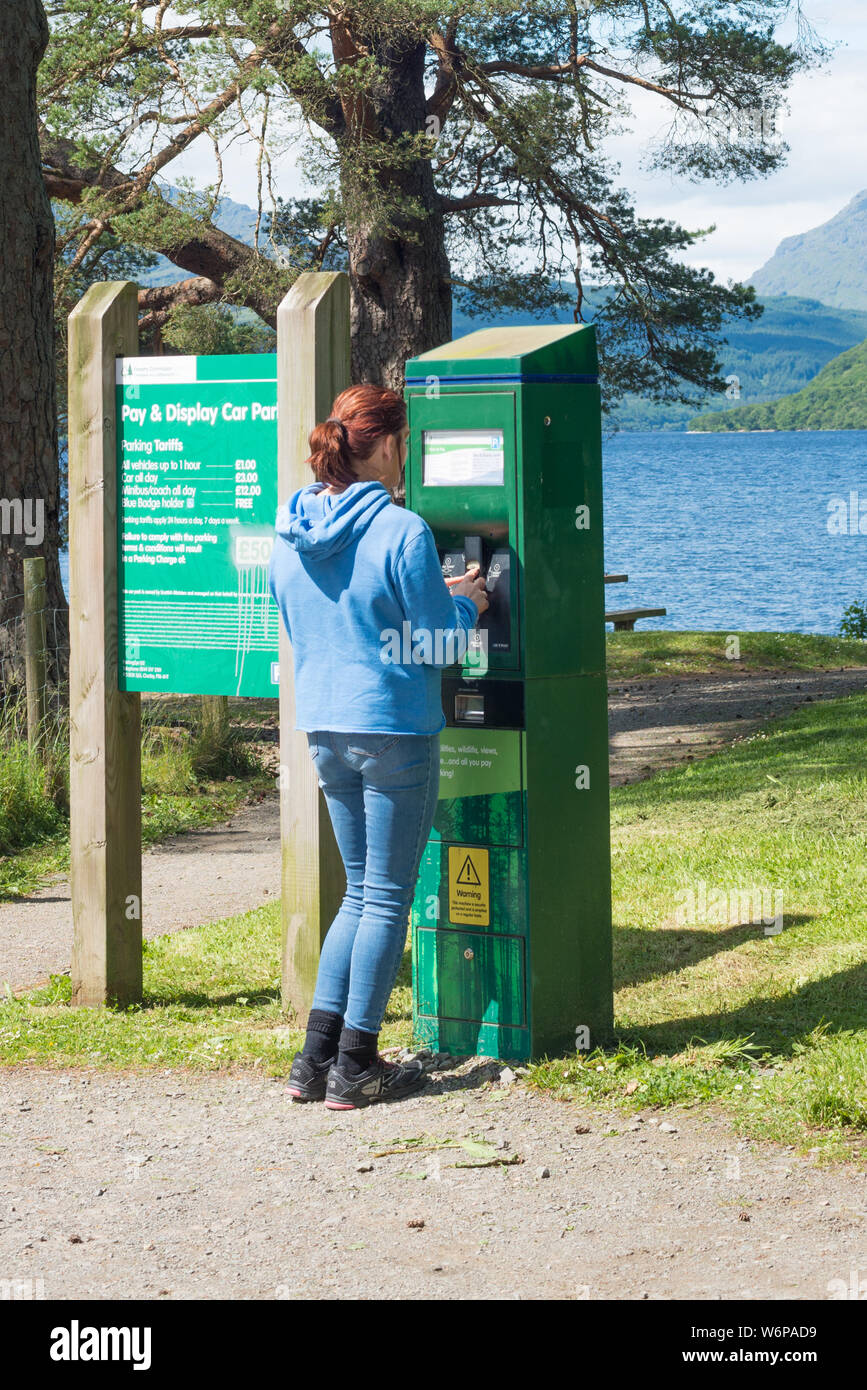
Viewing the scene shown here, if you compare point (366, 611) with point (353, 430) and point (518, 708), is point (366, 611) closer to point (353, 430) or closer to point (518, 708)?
point (353, 430)

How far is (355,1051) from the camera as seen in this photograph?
4.57 meters

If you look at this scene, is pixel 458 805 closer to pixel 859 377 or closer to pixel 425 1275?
pixel 425 1275

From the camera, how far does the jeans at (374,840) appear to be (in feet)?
14.4

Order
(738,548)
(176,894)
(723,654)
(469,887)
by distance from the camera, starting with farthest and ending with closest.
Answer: (738,548)
(723,654)
(176,894)
(469,887)

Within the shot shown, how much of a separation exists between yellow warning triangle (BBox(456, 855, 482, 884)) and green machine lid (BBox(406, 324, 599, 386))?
1479 millimetres

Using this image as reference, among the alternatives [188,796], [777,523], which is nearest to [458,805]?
[188,796]

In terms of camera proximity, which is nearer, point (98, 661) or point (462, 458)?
point (462, 458)

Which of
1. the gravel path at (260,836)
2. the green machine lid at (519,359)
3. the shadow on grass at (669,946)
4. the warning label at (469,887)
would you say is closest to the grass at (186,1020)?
the gravel path at (260,836)

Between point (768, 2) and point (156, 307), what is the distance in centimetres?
668

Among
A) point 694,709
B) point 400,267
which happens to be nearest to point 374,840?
point 694,709

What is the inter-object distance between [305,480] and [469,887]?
147 cm

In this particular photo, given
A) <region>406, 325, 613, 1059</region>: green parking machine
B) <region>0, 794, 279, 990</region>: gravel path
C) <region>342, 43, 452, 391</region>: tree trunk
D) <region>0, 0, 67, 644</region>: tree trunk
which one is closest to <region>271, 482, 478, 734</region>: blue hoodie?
<region>406, 325, 613, 1059</region>: green parking machine

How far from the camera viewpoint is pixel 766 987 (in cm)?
557

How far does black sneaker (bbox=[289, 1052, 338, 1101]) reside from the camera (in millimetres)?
4672
